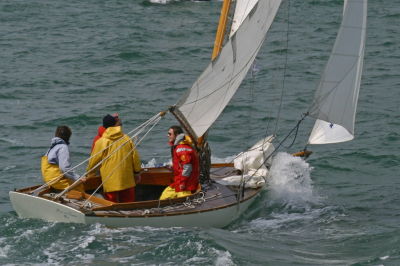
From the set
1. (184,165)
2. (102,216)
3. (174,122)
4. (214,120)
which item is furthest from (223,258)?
(174,122)

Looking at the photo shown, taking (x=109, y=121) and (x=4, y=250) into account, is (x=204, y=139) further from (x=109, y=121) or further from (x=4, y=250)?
Answer: (x=4, y=250)

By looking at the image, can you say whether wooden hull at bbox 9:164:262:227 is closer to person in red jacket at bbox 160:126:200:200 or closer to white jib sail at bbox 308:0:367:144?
person in red jacket at bbox 160:126:200:200

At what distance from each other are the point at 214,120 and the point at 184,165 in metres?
0.83

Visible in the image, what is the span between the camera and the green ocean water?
1389 centimetres

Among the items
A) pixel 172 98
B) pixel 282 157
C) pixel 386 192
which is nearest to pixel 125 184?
pixel 282 157

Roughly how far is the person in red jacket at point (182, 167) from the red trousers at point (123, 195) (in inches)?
18.2

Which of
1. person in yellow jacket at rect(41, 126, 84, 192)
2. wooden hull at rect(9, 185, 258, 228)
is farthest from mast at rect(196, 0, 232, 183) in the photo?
person in yellow jacket at rect(41, 126, 84, 192)

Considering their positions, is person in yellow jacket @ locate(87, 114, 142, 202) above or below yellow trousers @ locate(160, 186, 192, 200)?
above

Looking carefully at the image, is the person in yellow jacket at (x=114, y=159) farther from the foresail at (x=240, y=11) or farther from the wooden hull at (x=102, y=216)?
the foresail at (x=240, y=11)

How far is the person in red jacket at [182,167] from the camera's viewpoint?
48.8ft

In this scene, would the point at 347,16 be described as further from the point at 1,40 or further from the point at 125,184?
the point at 1,40

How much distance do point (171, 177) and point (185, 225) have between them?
1734mm

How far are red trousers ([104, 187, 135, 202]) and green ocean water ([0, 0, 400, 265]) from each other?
94 cm

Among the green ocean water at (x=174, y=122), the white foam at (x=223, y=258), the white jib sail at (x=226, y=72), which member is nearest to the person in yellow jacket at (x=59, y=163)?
Answer: the green ocean water at (x=174, y=122)
